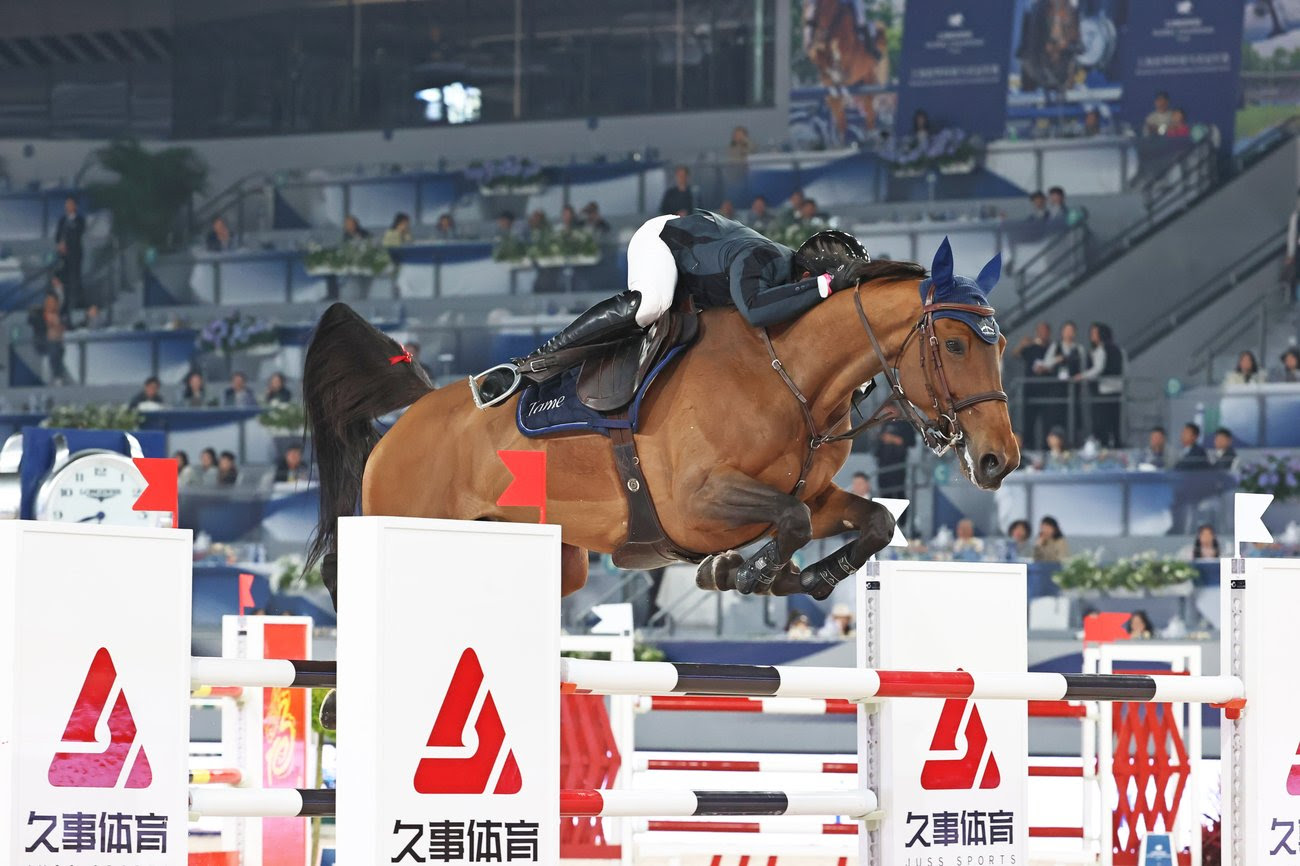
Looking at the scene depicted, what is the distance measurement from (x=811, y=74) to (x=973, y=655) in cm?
1320

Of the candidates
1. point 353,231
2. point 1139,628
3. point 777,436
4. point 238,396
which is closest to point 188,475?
point 238,396

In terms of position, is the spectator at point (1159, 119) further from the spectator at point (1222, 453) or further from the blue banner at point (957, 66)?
the spectator at point (1222, 453)

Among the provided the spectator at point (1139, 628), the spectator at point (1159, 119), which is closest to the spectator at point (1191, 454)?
the spectator at point (1139, 628)

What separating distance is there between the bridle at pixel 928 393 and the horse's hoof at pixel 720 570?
10.7 inches

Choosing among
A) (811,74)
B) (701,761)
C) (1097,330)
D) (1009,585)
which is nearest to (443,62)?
(811,74)

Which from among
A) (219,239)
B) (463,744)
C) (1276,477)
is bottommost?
(1276,477)

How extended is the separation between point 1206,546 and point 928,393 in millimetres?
6845

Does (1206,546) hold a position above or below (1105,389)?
below

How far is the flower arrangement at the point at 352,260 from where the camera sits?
14766mm

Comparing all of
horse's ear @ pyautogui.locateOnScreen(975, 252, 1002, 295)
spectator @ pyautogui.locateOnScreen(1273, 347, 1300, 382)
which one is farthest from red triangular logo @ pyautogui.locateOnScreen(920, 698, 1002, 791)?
spectator @ pyautogui.locateOnScreen(1273, 347, 1300, 382)

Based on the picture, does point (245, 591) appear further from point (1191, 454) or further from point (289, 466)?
point (289, 466)

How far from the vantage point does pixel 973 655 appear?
3.62m

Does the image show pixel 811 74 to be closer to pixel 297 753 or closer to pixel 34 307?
pixel 34 307

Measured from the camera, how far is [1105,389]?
11.7 m
